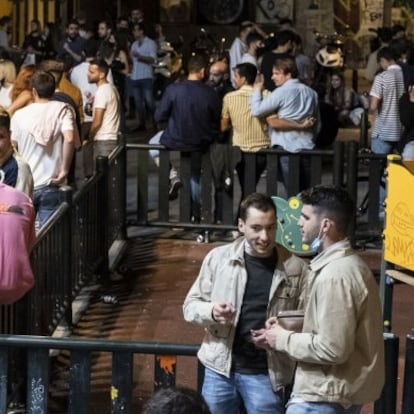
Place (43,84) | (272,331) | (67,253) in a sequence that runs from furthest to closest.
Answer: (43,84), (67,253), (272,331)

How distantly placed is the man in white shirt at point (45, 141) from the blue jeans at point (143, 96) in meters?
12.1

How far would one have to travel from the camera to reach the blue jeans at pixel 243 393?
5910mm

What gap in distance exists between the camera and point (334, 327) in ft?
17.2

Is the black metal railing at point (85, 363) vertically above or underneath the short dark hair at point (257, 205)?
underneath

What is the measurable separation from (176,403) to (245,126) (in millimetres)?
8926

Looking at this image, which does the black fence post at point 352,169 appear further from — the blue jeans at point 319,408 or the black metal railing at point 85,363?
the blue jeans at point 319,408

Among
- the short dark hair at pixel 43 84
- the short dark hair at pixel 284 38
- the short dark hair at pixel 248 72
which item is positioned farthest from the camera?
the short dark hair at pixel 284 38

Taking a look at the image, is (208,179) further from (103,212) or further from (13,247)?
(13,247)

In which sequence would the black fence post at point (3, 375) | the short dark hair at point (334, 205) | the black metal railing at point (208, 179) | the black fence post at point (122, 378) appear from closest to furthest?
the short dark hair at point (334, 205) → the black fence post at point (122, 378) → the black fence post at point (3, 375) → the black metal railing at point (208, 179)

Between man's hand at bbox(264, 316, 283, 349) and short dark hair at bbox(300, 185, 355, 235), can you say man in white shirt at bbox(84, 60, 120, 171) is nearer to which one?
man's hand at bbox(264, 316, 283, 349)

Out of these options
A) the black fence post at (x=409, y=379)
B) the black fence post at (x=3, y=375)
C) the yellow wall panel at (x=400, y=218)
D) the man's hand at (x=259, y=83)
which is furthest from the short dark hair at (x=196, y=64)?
the black fence post at (x=409, y=379)

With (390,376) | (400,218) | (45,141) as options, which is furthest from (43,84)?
(390,376)

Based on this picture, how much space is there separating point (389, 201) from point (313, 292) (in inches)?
101

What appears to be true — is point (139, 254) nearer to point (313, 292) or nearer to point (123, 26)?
point (313, 292)
